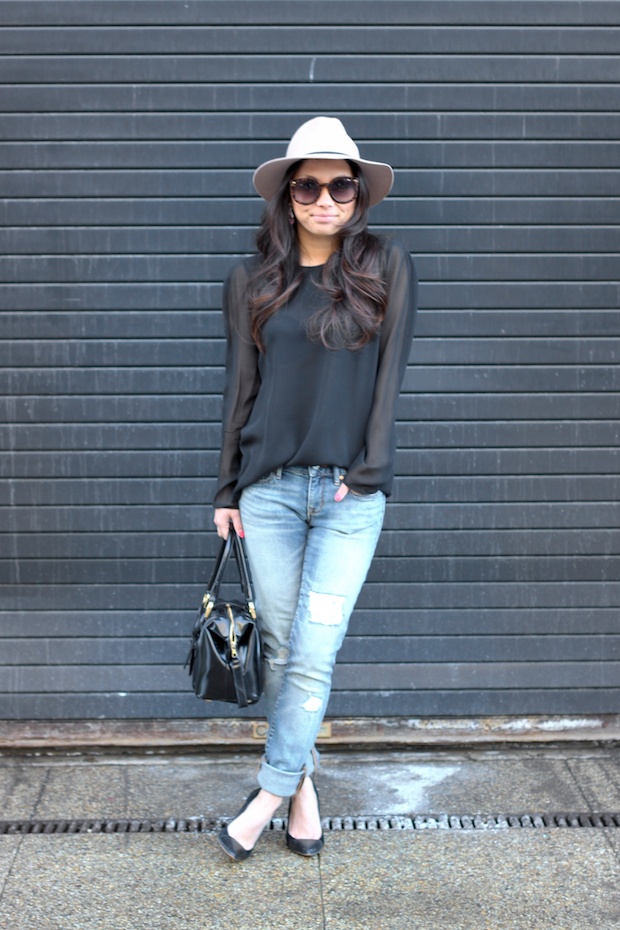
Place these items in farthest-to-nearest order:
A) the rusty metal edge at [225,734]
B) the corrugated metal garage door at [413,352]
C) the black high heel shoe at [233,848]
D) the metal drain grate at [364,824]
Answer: the rusty metal edge at [225,734]
the corrugated metal garage door at [413,352]
the metal drain grate at [364,824]
the black high heel shoe at [233,848]

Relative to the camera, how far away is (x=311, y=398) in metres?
3.42

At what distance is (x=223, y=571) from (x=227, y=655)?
265mm

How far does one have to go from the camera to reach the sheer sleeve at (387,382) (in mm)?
3402

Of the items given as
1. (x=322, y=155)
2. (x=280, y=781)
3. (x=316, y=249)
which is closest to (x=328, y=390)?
(x=316, y=249)

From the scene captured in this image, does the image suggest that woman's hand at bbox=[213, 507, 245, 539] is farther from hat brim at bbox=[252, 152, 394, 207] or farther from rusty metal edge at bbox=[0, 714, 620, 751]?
rusty metal edge at bbox=[0, 714, 620, 751]

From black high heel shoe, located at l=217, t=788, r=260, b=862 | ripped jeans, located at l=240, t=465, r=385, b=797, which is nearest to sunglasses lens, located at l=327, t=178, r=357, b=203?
ripped jeans, located at l=240, t=465, r=385, b=797

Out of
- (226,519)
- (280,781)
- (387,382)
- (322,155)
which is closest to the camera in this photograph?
(322,155)

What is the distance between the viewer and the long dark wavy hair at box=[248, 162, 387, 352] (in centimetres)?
335

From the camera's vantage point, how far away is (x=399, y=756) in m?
4.51

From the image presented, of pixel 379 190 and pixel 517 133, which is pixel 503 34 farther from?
pixel 379 190

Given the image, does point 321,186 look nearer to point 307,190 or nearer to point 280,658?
point 307,190

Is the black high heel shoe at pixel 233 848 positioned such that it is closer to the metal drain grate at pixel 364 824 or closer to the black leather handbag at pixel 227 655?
the metal drain grate at pixel 364 824

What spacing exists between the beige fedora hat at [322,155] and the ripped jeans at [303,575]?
34.5 inches

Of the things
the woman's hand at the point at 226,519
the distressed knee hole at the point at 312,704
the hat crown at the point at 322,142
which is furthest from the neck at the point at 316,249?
the distressed knee hole at the point at 312,704
